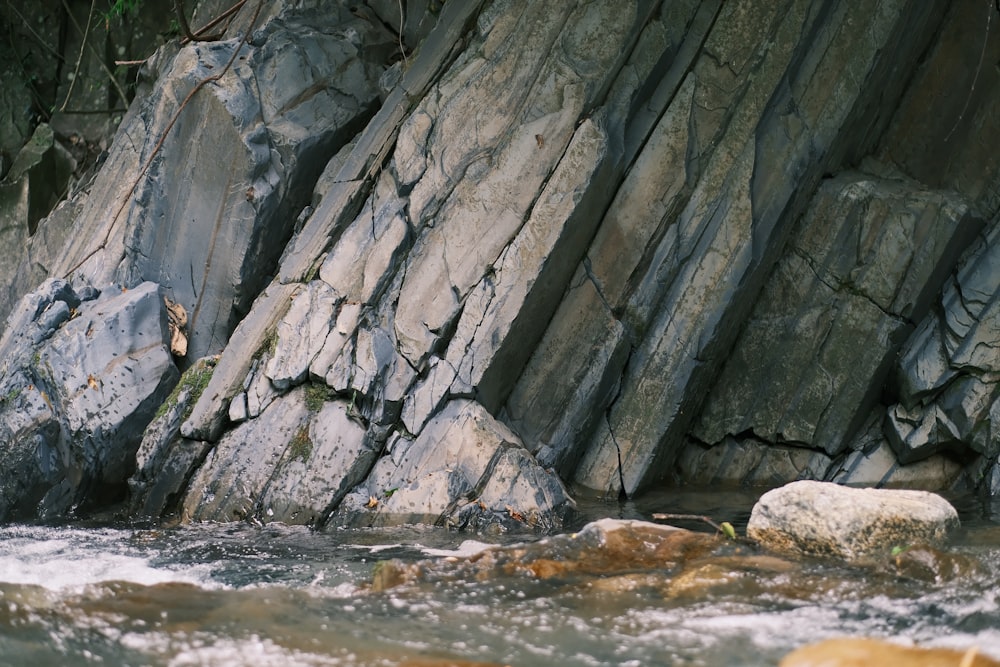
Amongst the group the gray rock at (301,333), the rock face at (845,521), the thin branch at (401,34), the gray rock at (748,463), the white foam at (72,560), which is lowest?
the white foam at (72,560)

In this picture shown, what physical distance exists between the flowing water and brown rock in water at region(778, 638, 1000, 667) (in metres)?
0.10

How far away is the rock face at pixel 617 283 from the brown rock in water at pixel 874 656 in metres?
2.82

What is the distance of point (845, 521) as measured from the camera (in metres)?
4.58

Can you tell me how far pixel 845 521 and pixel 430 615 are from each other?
6.79 ft

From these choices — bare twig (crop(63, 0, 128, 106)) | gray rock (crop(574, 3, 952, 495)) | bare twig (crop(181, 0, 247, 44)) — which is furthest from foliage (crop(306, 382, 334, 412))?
bare twig (crop(63, 0, 128, 106))

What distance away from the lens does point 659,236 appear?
22.6 feet

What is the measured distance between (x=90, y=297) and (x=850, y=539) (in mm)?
5983

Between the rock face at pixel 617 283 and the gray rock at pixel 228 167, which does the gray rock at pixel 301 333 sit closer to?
the rock face at pixel 617 283

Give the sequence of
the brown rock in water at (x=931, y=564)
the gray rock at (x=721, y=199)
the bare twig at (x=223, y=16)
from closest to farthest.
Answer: the brown rock in water at (x=931, y=564) < the gray rock at (x=721, y=199) < the bare twig at (x=223, y=16)

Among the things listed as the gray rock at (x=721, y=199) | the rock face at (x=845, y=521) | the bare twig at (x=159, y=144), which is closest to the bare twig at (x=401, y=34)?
the bare twig at (x=159, y=144)

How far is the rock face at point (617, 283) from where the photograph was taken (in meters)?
6.53

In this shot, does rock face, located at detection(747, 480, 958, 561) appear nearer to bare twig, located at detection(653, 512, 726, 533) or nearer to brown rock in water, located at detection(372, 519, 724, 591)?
brown rock in water, located at detection(372, 519, 724, 591)

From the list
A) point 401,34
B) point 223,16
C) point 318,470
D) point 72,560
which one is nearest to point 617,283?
point 318,470

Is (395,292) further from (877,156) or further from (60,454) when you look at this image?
(877,156)
